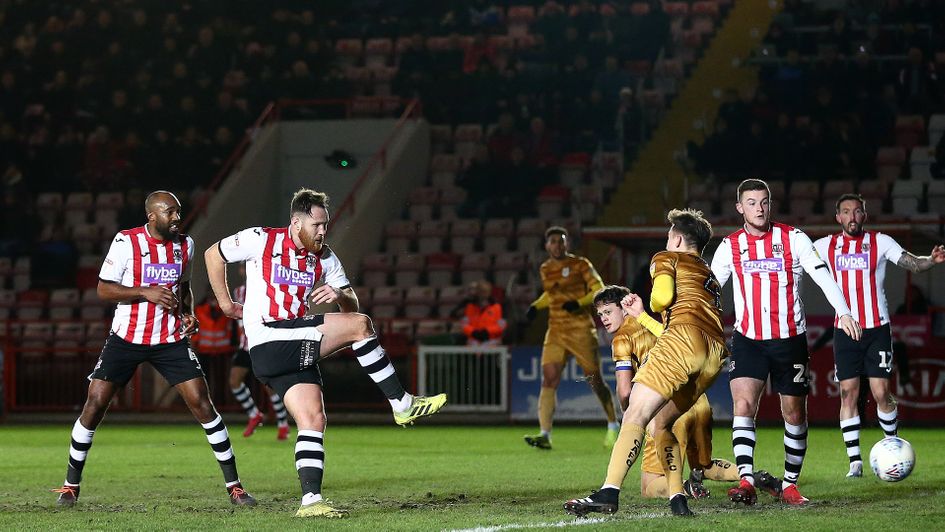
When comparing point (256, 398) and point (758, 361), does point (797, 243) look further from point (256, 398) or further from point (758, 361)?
point (256, 398)

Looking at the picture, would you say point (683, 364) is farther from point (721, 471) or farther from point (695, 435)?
point (721, 471)

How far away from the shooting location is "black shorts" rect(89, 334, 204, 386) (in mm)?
9297

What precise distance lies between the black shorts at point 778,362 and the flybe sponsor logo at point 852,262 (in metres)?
2.35

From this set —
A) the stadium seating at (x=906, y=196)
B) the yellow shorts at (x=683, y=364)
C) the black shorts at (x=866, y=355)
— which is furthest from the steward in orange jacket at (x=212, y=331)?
the yellow shorts at (x=683, y=364)

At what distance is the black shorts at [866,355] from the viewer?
36.3 feet

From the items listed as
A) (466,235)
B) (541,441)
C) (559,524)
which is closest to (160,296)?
(559,524)

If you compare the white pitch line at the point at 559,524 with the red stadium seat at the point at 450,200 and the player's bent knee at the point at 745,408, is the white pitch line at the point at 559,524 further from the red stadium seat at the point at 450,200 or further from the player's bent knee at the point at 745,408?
the red stadium seat at the point at 450,200

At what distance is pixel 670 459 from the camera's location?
8.20 m

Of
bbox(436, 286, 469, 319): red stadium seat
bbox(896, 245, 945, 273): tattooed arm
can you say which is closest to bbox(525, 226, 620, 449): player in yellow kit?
bbox(896, 245, 945, 273): tattooed arm

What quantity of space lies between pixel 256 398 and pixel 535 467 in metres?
8.94

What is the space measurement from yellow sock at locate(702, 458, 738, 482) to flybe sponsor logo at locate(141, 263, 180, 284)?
370 centimetres

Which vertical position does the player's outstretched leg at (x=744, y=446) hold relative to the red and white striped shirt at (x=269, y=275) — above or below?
below

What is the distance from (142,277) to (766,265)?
392 centimetres

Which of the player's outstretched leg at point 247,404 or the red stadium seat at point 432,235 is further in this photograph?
the red stadium seat at point 432,235
